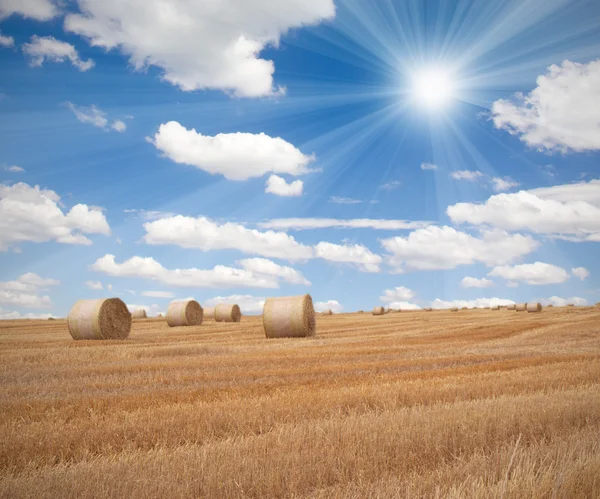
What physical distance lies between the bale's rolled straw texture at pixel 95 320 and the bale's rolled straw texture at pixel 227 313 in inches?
572

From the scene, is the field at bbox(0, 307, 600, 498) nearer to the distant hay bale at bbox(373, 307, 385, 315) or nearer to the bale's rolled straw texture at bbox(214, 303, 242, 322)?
the bale's rolled straw texture at bbox(214, 303, 242, 322)

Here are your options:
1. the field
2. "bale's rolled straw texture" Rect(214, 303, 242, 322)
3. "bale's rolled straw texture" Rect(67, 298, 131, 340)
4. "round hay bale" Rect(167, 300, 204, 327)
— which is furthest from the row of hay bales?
"bale's rolled straw texture" Rect(214, 303, 242, 322)

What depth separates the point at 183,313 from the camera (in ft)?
111

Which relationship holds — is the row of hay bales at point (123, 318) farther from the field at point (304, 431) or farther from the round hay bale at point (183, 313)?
the field at point (304, 431)

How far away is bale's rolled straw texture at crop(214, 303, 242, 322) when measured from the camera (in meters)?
38.8

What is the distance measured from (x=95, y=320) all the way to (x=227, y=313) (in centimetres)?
1599

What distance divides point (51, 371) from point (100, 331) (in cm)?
1108

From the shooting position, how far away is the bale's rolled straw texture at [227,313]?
38.8 meters

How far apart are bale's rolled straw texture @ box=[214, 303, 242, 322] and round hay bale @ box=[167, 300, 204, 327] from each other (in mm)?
4037

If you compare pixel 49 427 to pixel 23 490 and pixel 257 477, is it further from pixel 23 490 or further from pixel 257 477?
pixel 257 477

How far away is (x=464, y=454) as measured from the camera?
18.0 ft

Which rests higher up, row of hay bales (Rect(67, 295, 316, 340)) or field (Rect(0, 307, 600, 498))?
row of hay bales (Rect(67, 295, 316, 340))

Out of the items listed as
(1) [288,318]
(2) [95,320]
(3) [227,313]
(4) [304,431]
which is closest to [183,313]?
(3) [227,313]

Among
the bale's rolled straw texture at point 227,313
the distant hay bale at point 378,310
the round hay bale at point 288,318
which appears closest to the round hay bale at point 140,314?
the bale's rolled straw texture at point 227,313
